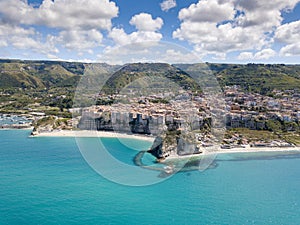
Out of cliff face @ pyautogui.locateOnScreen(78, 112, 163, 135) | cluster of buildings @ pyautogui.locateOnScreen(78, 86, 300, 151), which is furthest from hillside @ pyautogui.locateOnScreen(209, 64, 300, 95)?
cliff face @ pyautogui.locateOnScreen(78, 112, 163, 135)

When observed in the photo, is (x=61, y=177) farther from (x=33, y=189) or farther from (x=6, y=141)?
(x=6, y=141)

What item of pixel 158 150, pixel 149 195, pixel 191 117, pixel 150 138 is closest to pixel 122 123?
pixel 150 138

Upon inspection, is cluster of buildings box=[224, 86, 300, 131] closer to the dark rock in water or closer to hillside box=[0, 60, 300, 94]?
hillside box=[0, 60, 300, 94]

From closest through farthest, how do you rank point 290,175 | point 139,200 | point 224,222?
point 224,222 → point 139,200 → point 290,175

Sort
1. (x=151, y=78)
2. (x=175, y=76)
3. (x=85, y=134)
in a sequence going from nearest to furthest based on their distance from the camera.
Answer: (x=85, y=134), (x=151, y=78), (x=175, y=76)

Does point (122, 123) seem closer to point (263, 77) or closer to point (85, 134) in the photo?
Answer: point (85, 134)

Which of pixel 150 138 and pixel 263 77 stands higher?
pixel 263 77

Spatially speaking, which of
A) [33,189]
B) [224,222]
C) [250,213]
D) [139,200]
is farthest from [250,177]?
[33,189]

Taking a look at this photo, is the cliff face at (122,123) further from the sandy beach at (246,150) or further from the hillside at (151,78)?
the sandy beach at (246,150)
